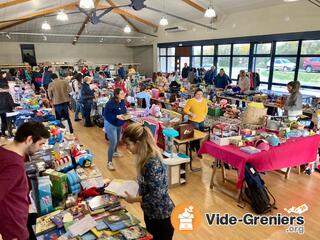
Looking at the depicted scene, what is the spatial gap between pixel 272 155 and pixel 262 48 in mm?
7502

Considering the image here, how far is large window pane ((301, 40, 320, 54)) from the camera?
27.0 ft

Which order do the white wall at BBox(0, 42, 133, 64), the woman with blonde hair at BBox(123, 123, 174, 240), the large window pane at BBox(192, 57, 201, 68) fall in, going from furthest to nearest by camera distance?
the white wall at BBox(0, 42, 133, 64) < the large window pane at BBox(192, 57, 201, 68) < the woman with blonde hair at BBox(123, 123, 174, 240)

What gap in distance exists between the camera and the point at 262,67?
10.2 m

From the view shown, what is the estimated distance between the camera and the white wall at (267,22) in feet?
26.5

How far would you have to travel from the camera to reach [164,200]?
193cm

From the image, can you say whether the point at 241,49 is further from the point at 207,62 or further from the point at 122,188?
the point at 122,188

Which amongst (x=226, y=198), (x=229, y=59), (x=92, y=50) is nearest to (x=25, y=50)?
(x=92, y=50)

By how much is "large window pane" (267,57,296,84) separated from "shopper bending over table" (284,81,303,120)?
4240 millimetres

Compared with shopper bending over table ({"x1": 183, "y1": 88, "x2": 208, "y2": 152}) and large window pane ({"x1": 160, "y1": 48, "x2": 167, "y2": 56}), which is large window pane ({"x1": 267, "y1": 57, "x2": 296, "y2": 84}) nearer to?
shopper bending over table ({"x1": 183, "y1": 88, "x2": 208, "y2": 152})

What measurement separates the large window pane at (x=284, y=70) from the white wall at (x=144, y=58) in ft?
32.3

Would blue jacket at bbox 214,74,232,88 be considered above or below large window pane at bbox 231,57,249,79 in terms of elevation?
below

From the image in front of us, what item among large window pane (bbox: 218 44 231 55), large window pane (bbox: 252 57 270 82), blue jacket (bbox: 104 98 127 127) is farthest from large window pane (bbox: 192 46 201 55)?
blue jacket (bbox: 104 98 127 127)

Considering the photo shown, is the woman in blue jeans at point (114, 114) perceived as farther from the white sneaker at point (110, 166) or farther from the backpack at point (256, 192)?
the backpack at point (256, 192)

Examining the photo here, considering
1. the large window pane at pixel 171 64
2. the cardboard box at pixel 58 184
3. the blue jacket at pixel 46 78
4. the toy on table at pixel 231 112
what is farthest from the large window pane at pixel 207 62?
the cardboard box at pixel 58 184
